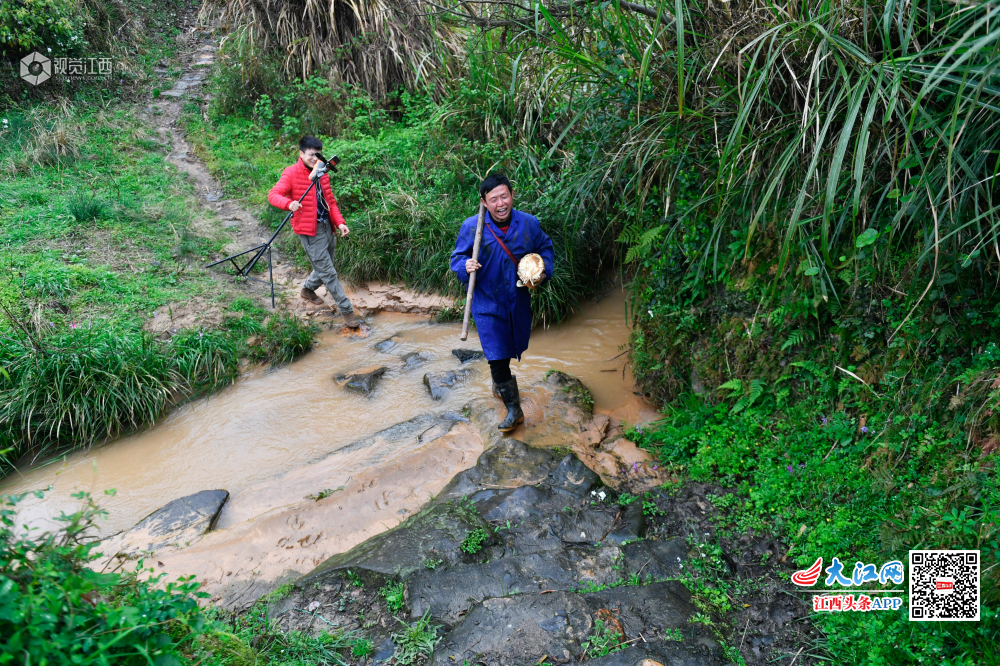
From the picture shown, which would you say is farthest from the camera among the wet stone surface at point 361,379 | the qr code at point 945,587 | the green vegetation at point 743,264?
the wet stone surface at point 361,379

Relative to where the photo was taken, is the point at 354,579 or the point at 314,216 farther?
the point at 314,216

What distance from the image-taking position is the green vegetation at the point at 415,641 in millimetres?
2127

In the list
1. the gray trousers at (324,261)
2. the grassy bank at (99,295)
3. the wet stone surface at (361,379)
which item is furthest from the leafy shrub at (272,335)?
the wet stone surface at (361,379)

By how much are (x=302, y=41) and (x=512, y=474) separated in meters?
7.89

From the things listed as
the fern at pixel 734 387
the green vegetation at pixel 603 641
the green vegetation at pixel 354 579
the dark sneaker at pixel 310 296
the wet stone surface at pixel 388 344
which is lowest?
the green vegetation at pixel 603 641

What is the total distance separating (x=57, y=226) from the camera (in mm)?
6062

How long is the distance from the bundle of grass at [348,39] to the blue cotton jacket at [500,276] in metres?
5.42

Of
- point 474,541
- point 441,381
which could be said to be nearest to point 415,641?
point 474,541

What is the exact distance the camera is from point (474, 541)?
271 centimetres

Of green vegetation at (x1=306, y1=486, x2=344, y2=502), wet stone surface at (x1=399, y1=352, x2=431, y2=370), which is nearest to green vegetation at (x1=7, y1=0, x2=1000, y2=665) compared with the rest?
wet stone surface at (x1=399, y1=352, x2=431, y2=370)

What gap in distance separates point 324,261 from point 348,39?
15.3 ft

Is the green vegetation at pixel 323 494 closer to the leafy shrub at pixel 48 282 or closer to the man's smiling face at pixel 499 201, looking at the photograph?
the man's smiling face at pixel 499 201

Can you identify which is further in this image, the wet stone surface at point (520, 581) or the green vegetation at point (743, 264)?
the green vegetation at point (743, 264)

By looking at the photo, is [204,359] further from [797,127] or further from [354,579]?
[797,127]
